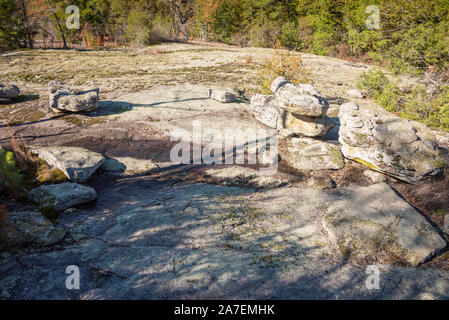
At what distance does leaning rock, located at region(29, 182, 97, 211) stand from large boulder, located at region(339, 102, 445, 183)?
8.74 m

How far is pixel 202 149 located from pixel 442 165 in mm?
7989

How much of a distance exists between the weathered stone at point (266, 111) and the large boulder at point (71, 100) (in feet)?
24.9

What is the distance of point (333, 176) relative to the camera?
873 cm

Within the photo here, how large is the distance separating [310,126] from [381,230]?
19.5 feet

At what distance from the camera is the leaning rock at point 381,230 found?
5.13 meters

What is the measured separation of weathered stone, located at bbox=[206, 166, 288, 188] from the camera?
26.7 feet

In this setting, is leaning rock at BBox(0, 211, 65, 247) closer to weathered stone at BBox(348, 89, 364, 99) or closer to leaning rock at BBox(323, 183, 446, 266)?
leaning rock at BBox(323, 183, 446, 266)

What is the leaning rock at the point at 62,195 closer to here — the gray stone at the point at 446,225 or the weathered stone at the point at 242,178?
the weathered stone at the point at 242,178

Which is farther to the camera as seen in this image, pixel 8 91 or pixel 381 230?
pixel 8 91

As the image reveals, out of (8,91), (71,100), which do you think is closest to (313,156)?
(71,100)

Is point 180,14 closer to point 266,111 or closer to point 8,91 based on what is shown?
point 8,91

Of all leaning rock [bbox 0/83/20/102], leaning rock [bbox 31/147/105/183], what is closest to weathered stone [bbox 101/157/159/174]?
leaning rock [bbox 31/147/105/183]

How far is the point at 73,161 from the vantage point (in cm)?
769
